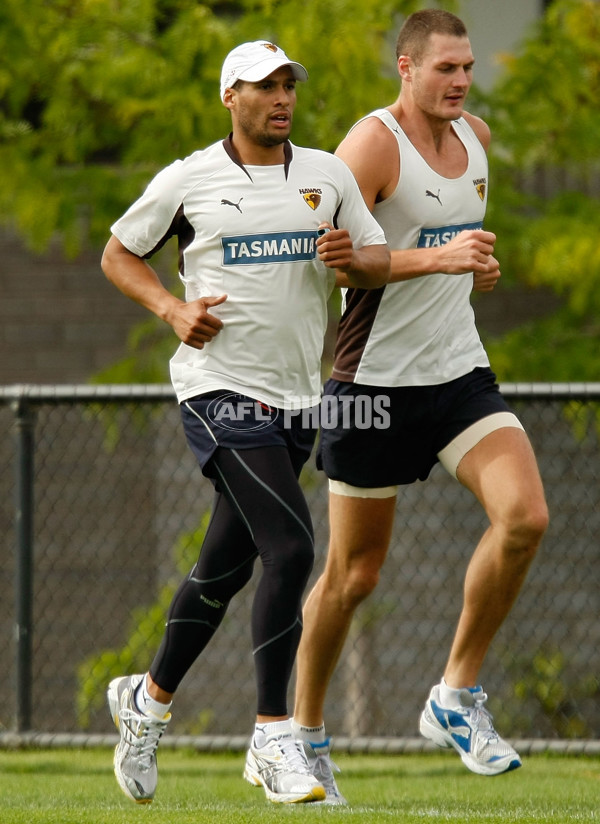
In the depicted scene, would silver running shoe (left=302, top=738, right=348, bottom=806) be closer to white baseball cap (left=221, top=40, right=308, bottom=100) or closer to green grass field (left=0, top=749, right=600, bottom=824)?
green grass field (left=0, top=749, right=600, bottom=824)

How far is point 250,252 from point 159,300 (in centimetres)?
32

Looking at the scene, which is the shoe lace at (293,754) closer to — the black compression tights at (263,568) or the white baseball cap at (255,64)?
the black compression tights at (263,568)

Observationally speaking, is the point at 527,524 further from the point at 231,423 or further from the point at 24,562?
the point at 24,562

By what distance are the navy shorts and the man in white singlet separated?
0.52m

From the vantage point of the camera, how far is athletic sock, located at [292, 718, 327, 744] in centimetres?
441

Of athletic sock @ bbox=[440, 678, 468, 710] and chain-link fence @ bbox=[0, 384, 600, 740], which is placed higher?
athletic sock @ bbox=[440, 678, 468, 710]

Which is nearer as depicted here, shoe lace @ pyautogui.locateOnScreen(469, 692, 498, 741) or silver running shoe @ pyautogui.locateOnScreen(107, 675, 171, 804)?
silver running shoe @ pyautogui.locateOnScreen(107, 675, 171, 804)

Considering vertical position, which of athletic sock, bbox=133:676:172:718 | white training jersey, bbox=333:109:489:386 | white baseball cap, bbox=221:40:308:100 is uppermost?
white baseball cap, bbox=221:40:308:100

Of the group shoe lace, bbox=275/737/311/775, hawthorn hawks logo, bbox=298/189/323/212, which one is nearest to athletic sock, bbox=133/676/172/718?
shoe lace, bbox=275/737/311/775

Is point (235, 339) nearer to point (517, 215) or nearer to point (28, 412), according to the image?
point (28, 412)

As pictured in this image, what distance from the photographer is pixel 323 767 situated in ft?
14.2

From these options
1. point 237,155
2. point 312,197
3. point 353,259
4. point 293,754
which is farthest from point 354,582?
point 237,155

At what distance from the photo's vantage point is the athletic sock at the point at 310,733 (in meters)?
4.41

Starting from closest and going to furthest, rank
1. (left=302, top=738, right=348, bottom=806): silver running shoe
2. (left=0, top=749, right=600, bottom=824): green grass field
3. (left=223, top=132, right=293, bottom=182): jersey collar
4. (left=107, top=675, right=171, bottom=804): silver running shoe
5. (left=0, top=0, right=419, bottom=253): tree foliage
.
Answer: (left=0, top=749, right=600, bottom=824): green grass field < (left=223, top=132, right=293, bottom=182): jersey collar < (left=107, top=675, right=171, bottom=804): silver running shoe < (left=302, top=738, right=348, bottom=806): silver running shoe < (left=0, top=0, right=419, bottom=253): tree foliage
